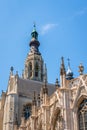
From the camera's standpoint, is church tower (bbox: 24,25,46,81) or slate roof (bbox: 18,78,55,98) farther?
church tower (bbox: 24,25,46,81)

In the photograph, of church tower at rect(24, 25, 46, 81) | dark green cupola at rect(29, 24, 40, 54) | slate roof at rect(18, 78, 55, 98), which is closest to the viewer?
slate roof at rect(18, 78, 55, 98)

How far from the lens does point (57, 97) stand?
1067 inches

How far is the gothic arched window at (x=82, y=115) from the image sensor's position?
76.5ft

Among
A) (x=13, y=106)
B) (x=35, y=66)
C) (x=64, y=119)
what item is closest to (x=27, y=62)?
(x=35, y=66)

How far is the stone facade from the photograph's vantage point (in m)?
24.1

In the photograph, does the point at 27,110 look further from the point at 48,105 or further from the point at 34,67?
the point at 48,105

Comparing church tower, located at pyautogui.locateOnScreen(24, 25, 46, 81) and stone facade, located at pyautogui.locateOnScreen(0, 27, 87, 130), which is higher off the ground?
church tower, located at pyautogui.locateOnScreen(24, 25, 46, 81)

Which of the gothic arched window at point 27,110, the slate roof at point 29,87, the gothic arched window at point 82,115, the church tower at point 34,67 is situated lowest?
the gothic arched window at point 82,115

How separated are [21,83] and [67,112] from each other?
30209mm

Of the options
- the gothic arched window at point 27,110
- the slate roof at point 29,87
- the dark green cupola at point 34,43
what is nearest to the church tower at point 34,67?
the dark green cupola at point 34,43

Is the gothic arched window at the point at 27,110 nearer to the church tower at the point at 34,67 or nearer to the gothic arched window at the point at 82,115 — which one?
the church tower at the point at 34,67

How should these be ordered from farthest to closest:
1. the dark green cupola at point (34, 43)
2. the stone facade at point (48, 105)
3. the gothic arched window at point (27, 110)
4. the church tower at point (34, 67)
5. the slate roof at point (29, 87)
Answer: the dark green cupola at point (34, 43), the church tower at point (34, 67), the slate roof at point (29, 87), the gothic arched window at point (27, 110), the stone facade at point (48, 105)

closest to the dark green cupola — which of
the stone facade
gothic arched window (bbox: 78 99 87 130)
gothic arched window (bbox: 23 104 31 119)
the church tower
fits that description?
the church tower

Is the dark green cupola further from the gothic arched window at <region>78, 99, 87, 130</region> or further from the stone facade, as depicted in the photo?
the gothic arched window at <region>78, 99, 87, 130</region>
